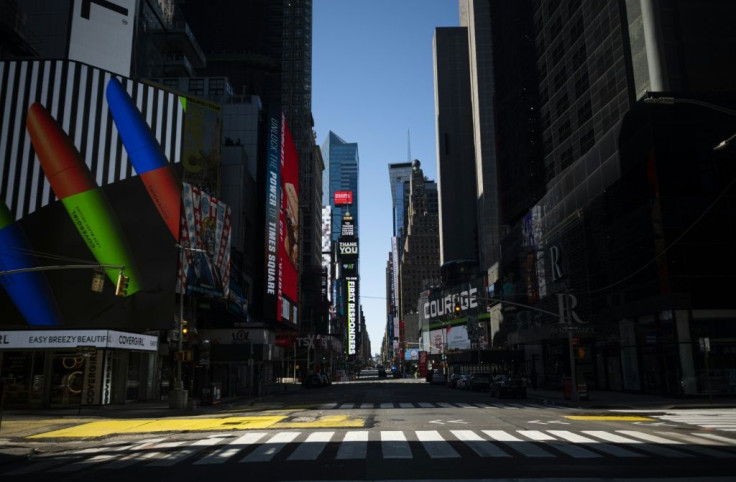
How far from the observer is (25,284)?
38.6 meters

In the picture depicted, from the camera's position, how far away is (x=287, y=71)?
14000cm

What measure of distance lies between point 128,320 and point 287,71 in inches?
4319

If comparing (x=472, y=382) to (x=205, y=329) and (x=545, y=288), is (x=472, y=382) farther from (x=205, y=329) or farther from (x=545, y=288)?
(x=205, y=329)

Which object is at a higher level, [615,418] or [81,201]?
[81,201]

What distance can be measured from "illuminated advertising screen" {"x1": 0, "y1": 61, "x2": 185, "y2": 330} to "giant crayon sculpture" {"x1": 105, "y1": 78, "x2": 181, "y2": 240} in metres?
0.08

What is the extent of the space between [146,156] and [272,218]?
38.9m

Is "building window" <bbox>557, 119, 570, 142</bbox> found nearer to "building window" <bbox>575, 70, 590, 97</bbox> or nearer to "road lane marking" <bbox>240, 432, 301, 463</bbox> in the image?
"building window" <bbox>575, 70, 590, 97</bbox>

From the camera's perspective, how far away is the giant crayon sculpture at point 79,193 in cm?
4072

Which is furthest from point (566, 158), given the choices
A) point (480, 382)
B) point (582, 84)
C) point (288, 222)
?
point (288, 222)

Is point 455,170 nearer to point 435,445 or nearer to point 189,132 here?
point 189,132

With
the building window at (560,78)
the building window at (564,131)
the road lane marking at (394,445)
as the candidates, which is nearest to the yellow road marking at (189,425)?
the road lane marking at (394,445)

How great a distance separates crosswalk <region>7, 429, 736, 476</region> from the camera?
44.5 ft

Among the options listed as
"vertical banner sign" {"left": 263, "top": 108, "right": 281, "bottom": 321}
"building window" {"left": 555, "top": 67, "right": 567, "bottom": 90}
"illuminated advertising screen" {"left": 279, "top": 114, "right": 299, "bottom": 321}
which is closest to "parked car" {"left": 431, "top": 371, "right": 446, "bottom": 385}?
"vertical banner sign" {"left": 263, "top": 108, "right": 281, "bottom": 321}

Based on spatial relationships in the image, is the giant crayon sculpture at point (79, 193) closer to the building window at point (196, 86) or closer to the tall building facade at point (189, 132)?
the tall building facade at point (189, 132)
